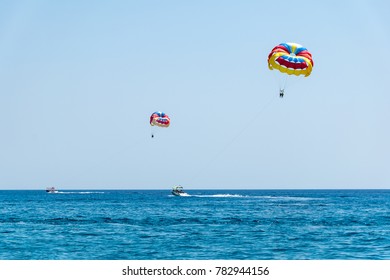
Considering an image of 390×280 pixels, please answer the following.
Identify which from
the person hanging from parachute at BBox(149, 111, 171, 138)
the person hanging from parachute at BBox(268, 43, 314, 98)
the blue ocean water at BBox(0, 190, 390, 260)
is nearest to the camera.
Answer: the blue ocean water at BBox(0, 190, 390, 260)

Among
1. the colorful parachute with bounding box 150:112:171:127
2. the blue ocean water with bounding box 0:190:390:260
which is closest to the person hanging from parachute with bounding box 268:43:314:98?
the blue ocean water with bounding box 0:190:390:260

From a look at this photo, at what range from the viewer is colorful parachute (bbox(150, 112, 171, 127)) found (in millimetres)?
79250

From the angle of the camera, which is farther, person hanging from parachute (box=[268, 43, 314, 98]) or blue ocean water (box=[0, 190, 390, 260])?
person hanging from parachute (box=[268, 43, 314, 98])

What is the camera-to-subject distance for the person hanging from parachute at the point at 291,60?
48.2 metres

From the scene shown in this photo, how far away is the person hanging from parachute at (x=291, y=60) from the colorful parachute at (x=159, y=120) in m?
32.1

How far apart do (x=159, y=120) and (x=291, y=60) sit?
3407 cm

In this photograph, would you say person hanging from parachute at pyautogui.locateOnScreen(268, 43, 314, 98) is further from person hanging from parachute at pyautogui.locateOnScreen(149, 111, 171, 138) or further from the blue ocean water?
person hanging from parachute at pyautogui.locateOnScreen(149, 111, 171, 138)

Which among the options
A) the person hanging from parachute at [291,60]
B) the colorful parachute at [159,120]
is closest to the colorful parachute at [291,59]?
the person hanging from parachute at [291,60]

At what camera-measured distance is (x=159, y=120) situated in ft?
261

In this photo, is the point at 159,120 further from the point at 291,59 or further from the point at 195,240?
the point at 195,240
